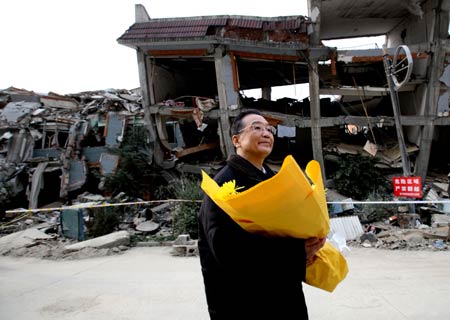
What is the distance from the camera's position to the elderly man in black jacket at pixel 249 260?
128cm

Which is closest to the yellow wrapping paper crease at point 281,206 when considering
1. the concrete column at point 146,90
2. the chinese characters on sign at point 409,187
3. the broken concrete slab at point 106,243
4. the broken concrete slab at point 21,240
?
the broken concrete slab at point 106,243

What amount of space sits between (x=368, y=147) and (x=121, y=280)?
485 inches

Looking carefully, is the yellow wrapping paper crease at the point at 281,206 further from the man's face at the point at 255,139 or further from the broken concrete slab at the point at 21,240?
the broken concrete slab at the point at 21,240

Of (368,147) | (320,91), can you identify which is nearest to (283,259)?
(320,91)

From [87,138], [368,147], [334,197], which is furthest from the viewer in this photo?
[87,138]

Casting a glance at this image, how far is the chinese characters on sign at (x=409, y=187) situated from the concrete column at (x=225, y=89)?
615cm

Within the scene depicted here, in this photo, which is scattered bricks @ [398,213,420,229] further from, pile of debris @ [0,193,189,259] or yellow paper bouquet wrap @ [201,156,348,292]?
yellow paper bouquet wrap @ [201,156,348,292]

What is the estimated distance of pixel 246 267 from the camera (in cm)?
129

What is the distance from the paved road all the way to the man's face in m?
2.22

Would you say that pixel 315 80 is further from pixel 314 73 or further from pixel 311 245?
pixel 311 245

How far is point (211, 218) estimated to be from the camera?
136cm

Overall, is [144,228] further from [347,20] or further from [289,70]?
[347,20]

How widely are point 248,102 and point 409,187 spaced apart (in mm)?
8297

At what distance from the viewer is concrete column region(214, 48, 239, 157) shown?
1325 centimetres
